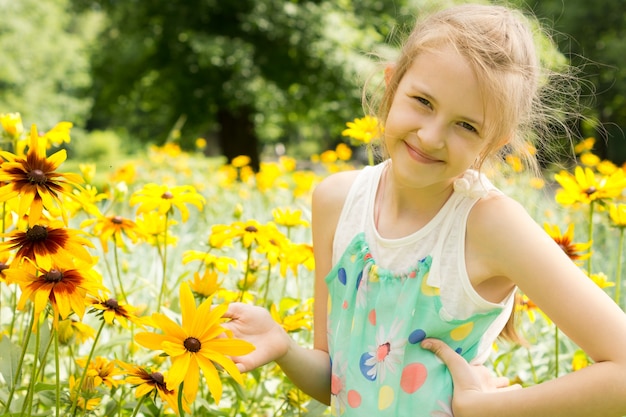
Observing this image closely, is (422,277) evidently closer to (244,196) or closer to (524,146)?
(524,146)

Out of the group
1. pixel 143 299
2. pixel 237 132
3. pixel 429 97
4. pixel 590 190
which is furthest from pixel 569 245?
pixel 237 132

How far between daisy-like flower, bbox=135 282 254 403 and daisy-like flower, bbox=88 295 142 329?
0.15 metres

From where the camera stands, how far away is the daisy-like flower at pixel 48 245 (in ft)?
2.47

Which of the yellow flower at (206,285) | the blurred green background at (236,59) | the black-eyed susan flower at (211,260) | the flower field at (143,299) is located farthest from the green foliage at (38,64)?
the yellow flower at (206,285)

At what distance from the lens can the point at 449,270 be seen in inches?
36.6

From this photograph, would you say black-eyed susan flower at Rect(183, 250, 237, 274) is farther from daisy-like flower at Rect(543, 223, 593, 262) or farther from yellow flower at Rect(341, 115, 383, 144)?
daisy-like flower at Rect(543, 223, 593, 262)

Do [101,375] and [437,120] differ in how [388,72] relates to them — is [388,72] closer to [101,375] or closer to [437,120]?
[437,120]

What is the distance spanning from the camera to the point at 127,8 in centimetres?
791

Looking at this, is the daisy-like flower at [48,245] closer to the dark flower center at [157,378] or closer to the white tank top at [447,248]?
the dark flower center at [157,378]

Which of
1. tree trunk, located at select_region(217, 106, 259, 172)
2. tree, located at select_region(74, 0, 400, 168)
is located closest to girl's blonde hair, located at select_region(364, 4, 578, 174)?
tree, located at select_region(74, 0, 400, 168)

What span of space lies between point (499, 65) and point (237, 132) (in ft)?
26.0

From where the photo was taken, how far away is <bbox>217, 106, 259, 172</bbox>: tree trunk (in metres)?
8.65

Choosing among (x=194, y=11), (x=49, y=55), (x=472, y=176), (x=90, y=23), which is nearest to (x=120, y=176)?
(x=472, y=176)

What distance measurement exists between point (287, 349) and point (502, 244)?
0.32 m
